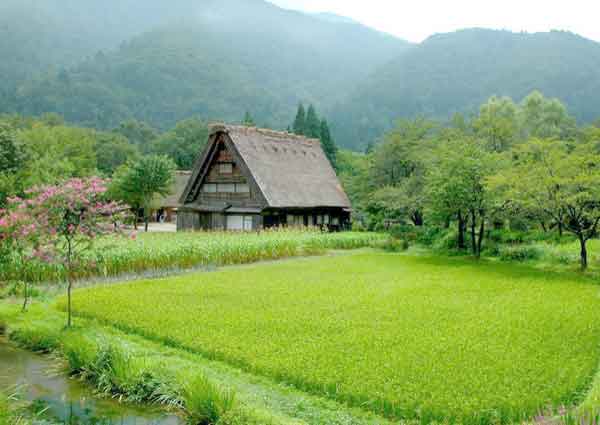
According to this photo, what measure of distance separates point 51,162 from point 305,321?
2964 cm

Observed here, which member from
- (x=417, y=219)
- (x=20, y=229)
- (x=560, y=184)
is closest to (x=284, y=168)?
(x=417, y=219)

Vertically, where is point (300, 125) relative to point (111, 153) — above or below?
above

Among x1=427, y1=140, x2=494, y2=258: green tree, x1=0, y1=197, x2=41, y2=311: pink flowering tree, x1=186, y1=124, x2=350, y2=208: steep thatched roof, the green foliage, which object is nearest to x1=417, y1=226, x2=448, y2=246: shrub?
x1=427, y1=140, x2=494, y2=258: green tree

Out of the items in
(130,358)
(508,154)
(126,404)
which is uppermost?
(508,154)

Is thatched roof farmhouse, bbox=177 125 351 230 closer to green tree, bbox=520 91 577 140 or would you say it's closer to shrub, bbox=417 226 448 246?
shrub, bbox=417 226 448 246

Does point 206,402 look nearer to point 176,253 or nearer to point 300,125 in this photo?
point 176,253

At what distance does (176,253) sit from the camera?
1833 centimetres

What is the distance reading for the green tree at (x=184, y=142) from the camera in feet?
230

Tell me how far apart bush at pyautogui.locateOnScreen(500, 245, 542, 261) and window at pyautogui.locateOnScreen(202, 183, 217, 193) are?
643 inches

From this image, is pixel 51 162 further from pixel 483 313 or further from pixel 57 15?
pixel 57 15

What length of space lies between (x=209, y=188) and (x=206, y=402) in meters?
26.0

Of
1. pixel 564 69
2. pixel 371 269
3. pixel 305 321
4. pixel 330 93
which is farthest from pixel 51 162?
pixel 330 93

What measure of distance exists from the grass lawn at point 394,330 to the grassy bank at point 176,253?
6.43ft

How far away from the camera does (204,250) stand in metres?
19.0
